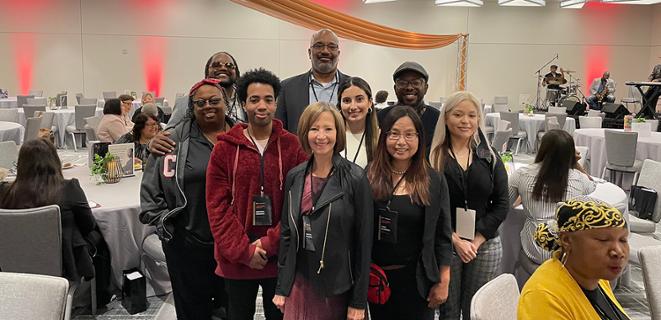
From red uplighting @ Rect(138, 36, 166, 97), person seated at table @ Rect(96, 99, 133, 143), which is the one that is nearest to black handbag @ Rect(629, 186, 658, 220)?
person seated at table @ Rect(96, 99, 133, 143)

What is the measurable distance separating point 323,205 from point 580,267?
0.86 metres

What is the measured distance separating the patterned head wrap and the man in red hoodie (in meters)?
1.02

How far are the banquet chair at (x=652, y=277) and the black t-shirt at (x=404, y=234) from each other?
92cm

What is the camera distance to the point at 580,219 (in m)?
1.47

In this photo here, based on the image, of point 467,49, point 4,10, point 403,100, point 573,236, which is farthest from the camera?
point 467,49

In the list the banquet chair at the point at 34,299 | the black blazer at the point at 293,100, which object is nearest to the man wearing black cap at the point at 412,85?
the black blazer at the point at 293,100

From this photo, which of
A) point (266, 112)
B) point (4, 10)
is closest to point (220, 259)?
point (266, 112)

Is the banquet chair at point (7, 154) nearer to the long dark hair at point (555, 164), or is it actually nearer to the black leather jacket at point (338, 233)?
the black leather jacket at point (338, 233)

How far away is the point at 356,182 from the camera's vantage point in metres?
1.93

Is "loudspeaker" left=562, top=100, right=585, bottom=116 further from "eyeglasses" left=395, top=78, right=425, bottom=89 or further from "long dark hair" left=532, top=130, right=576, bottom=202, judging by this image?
"eyeglasses" left=395, top=78, right=425, bottom=89

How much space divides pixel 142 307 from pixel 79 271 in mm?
668

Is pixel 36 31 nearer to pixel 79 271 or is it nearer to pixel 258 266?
pixel 79 271

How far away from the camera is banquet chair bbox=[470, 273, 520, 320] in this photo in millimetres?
1585

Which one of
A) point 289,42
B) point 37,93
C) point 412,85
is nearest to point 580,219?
point 412,85
